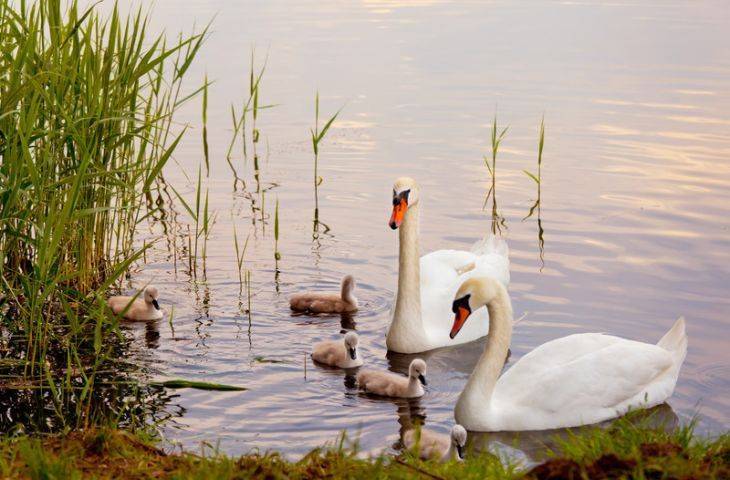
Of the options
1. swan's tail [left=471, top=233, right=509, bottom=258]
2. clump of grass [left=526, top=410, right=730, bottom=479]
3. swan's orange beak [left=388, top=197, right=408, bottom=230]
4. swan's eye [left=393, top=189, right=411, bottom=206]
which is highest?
swan's eye [left=393, top=189, right=411, bottom=206]

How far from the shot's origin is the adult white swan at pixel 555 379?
7.52 metres

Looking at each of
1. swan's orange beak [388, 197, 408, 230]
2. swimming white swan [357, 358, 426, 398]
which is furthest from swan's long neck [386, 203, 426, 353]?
swimming white swan [357, 358, 426, 398]

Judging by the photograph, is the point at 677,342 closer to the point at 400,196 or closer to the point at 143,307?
the point at 400,196

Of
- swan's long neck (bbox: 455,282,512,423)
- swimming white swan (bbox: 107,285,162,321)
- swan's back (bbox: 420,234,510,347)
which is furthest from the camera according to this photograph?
swan's back (bbox: 420,234,510,347)

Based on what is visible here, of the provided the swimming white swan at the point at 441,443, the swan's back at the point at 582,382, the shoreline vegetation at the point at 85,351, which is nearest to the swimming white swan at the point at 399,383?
the swan's back at the point at 582,382

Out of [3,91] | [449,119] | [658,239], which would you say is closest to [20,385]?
[3,91]

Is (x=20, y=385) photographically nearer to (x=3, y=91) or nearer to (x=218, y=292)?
(x=3, y=91)

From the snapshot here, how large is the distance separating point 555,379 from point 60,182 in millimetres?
3258

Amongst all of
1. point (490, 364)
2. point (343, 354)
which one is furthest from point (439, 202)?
point (490, 364)

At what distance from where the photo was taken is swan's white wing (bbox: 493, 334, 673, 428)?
7555mm

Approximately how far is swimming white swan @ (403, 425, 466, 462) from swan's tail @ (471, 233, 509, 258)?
3.17m

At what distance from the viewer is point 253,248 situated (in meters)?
11.2

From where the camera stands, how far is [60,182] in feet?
23.3

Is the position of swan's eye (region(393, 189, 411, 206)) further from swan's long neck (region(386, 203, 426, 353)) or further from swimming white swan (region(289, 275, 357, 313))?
swimming white swan (region(289, 275, 357, 313))
